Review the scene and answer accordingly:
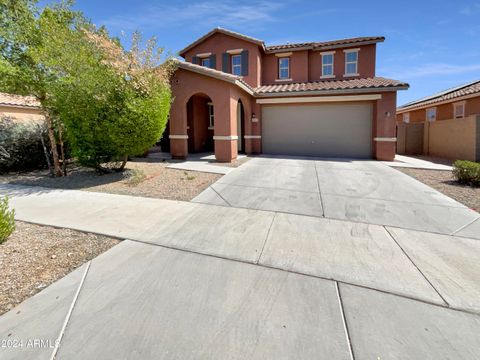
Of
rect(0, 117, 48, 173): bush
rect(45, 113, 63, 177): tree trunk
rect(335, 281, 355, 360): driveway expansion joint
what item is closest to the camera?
rect(335, 281, 355, 360): driveway expansion joint

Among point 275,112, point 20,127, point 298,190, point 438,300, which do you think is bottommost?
point 438,300

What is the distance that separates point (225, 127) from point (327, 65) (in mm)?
9837

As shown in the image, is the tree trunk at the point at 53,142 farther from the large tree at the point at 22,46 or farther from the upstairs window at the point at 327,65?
the upstairs window at the point at 327,65

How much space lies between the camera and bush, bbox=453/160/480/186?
7.41 metres

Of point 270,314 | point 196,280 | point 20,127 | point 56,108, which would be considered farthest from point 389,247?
point 20,127

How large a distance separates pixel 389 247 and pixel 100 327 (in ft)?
13.6

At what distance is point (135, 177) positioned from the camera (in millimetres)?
8875

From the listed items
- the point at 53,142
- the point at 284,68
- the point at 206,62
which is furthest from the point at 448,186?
the point at 206,62

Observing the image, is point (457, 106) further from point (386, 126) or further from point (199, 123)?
point (199, 123)

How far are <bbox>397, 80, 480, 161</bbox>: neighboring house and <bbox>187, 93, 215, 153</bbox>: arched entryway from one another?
45.3 feet

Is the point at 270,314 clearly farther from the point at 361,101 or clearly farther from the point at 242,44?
the point at 242,44

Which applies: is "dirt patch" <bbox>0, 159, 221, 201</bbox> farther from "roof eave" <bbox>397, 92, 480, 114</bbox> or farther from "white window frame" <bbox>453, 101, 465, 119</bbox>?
"white window frame" <bbox>453, 101, 465, 119</bbox>

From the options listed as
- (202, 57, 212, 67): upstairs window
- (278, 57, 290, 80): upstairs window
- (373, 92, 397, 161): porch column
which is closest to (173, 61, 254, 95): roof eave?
(202, 57, 212, 67): upstairs window

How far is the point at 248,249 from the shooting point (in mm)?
3967
